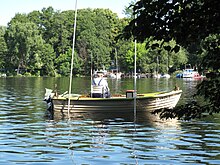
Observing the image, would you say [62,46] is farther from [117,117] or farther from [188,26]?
[188,26]

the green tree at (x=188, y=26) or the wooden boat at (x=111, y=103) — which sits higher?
the green tree at (x=188, y=26)

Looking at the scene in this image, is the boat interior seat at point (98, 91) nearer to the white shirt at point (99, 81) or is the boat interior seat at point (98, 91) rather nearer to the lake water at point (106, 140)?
the white shirt at point (99, 81)

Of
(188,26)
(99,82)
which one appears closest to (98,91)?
(99,82)

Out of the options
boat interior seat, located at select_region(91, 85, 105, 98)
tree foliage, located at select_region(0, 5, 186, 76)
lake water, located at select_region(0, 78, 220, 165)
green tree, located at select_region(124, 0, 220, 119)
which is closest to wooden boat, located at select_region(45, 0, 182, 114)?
lake water, located at select_region(0, 78, 220, 165)

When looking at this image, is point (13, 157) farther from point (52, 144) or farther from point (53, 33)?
point (53, 33)

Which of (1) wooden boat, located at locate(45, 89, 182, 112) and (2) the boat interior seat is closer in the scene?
(1) wooden boat, located at locate(45, 89, 182, 112)

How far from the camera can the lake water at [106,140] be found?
12.7 meters

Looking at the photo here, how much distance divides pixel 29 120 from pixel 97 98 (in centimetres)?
382

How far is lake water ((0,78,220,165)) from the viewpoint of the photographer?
41.6 feet

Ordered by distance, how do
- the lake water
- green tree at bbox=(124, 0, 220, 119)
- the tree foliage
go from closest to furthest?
green tree at bbox=(124, 0, 220, 119) → the lake water → the tree foliage

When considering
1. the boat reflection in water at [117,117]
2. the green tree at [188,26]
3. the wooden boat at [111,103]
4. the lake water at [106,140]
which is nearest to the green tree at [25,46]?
the boat reflection in water at [117,117]

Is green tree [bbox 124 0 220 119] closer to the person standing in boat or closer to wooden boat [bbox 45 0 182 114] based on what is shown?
wooden boat [bbox 45 0 182 114]

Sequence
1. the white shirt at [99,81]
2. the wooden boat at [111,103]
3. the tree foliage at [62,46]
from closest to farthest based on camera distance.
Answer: the wooden boat at [111,103] → the white shirt at [99,81] → the tree foliage at [62,46]

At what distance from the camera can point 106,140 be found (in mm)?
15984
